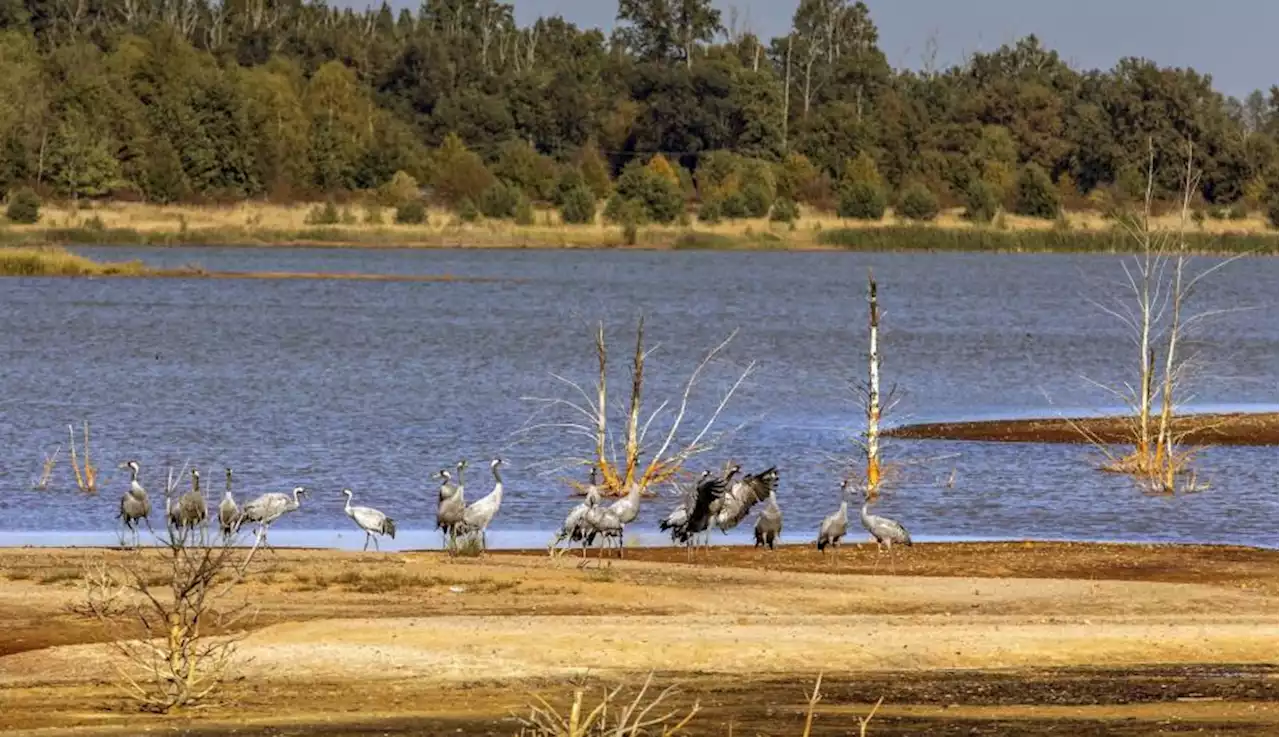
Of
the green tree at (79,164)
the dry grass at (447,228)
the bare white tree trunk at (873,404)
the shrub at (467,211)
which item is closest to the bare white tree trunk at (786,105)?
the dry grass at (447,228)

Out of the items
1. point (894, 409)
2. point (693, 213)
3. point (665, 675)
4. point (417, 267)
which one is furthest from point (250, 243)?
point (665, 675)

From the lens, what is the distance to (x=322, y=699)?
594 inches

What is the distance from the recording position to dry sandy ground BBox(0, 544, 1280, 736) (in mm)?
14633

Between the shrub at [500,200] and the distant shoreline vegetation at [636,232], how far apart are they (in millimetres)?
888

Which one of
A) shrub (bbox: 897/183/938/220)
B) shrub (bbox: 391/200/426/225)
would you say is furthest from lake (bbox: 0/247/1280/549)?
shrub (bbox: 897/183/938/220)

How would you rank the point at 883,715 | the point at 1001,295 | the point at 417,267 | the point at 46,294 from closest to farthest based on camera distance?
the point at 883,715 → the point at 46,294 → the point at 1001,295 → the point at 417,267

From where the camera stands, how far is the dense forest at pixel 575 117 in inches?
4747

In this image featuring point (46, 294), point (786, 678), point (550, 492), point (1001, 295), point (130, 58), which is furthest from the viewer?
point (130, 58)

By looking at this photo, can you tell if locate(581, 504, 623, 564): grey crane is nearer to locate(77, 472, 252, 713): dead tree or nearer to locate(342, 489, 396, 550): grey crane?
locate(342, 489, 396, 550): grey crane

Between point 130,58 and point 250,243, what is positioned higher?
point 130,58

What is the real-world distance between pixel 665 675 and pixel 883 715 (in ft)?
6.10

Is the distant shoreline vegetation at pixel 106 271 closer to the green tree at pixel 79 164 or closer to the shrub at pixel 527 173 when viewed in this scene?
the green tree at pixel 79 164

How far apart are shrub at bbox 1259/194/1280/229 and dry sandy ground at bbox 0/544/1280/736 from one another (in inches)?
4296

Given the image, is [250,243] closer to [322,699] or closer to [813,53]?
[813,53]
